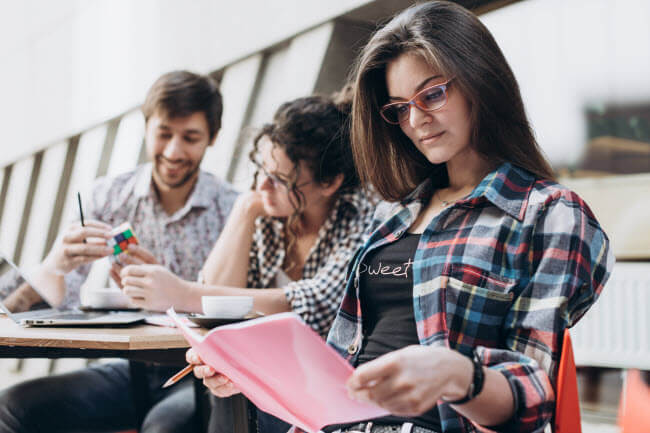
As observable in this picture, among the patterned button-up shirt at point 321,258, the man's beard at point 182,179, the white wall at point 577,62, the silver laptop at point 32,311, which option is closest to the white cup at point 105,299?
the silver laptop at point 32,311

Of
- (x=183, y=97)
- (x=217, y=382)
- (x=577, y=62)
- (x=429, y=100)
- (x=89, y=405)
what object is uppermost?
(x=577, y=62)

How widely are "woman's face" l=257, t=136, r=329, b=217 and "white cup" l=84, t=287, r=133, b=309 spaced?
507 mm

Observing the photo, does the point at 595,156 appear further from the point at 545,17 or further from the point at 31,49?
the point at 31,49

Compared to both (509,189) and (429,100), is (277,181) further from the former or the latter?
Result: (509,189)

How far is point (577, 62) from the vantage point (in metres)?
4.08

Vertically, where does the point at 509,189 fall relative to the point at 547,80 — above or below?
below

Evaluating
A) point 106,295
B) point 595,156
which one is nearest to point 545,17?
point 595,156

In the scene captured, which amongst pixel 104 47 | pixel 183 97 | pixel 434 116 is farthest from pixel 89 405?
pixel 104 47

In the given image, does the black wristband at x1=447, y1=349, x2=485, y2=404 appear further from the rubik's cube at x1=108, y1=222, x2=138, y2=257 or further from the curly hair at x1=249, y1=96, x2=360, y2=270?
the rubik's cube at x1=108, y1=222, x2=138, y2=257

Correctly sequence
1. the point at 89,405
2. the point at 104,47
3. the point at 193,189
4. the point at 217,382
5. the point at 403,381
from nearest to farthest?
the point at 403,381
the point at 217,382
the point at 89,405
the point at 193,189
the point at 104,47

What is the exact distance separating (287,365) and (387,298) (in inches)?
17.6

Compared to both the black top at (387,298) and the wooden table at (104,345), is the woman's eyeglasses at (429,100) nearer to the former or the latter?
the black top at (387,298)

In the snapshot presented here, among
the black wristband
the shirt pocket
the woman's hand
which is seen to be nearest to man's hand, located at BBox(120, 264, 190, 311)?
the woman's hand

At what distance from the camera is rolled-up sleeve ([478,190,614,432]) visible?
2.78ft
